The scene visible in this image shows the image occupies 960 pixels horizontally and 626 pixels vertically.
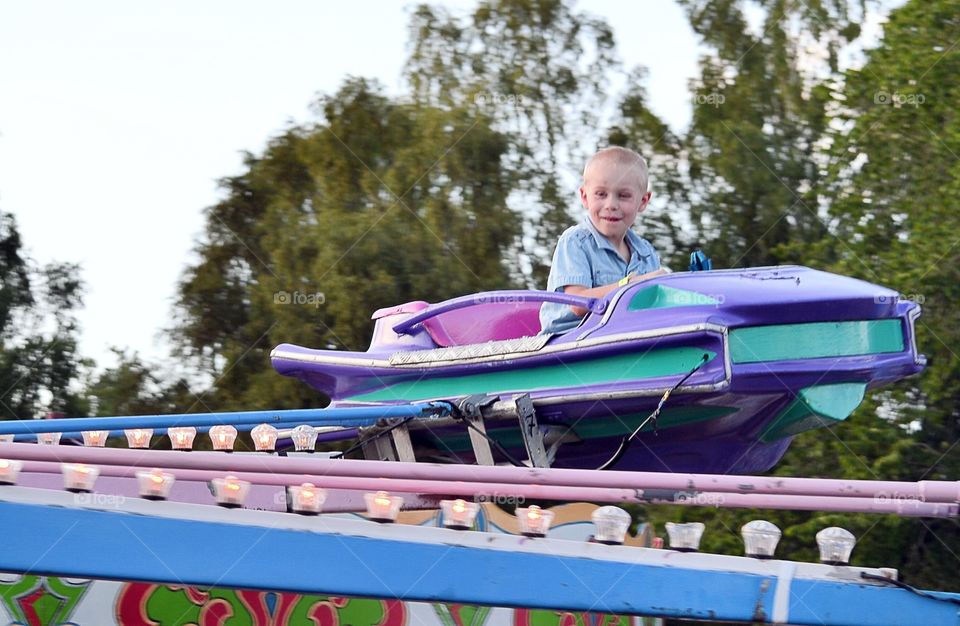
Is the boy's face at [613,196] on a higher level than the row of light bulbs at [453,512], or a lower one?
higher

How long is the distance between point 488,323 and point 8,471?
1.70 m

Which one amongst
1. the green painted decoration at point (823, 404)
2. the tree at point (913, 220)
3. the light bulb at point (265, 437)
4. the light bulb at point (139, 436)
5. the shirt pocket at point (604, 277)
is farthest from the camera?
the tree at point (913, 220)

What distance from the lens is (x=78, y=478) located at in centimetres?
227

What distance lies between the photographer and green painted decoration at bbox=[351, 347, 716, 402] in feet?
10.9

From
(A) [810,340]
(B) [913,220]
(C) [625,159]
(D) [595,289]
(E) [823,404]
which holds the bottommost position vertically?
(E) [823,404]

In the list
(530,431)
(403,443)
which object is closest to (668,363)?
(530,431)

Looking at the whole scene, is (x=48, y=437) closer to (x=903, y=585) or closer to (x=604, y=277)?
(x=604, y=277)

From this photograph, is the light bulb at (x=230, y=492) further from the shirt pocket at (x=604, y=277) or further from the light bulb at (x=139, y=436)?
the shirt pocket at (x=604, y=277)

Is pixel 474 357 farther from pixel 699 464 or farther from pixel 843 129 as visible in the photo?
pixel 843 129

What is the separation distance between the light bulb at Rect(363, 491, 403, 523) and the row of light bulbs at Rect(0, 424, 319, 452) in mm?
680

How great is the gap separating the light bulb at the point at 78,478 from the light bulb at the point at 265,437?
86cm

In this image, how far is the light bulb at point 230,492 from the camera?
231cm

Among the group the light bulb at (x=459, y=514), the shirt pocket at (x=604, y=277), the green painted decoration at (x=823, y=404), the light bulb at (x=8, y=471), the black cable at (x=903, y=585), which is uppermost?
the shirt pocket at (x=604, y=277)

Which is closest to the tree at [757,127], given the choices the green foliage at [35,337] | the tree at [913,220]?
the tree at [913,220]
